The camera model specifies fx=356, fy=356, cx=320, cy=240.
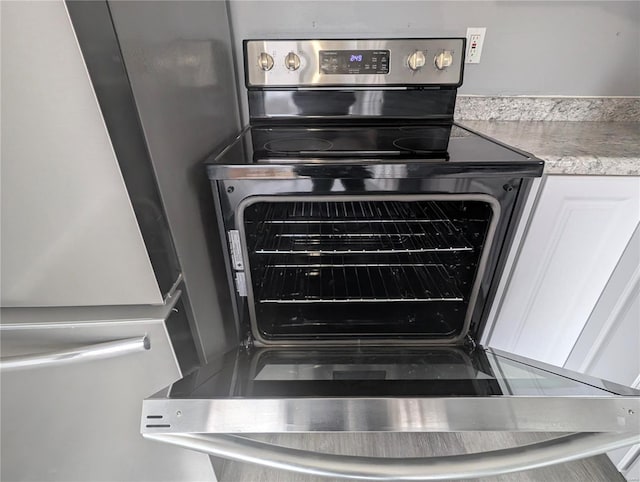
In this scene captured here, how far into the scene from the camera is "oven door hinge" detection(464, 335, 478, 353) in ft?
2.77

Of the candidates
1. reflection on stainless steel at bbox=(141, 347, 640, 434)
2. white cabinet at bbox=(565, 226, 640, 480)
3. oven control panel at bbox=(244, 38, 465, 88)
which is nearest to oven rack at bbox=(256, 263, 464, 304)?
reflection on stainless steel at bbox=(141, 347, 640, 434)

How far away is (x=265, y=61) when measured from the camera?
3.67 ft

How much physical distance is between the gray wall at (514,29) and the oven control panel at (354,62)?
164mm

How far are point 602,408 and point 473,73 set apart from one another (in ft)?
3.62

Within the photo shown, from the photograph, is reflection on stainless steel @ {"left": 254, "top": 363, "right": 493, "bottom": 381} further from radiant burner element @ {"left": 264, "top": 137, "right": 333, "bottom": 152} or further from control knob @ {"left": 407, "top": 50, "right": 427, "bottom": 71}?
control knob @ {"left": 407, "top": 50, "right": 427, "bottom": 71}

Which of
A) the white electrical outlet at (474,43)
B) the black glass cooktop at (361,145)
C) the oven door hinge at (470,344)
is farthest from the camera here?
the white electrical outlet at (474,43)

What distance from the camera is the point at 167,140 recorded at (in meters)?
0.68

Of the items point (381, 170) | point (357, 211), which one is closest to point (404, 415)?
point (381, 170)

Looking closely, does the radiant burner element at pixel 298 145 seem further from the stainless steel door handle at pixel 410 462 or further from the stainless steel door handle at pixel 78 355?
the stainless steel door handle at pixel 410 462

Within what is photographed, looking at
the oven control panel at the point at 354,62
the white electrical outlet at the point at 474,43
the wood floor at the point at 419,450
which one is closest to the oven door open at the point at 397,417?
the wood floor at the point at 419,450

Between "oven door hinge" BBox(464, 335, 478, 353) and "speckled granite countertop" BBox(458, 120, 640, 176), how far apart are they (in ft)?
1.41

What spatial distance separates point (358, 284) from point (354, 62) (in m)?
0.69

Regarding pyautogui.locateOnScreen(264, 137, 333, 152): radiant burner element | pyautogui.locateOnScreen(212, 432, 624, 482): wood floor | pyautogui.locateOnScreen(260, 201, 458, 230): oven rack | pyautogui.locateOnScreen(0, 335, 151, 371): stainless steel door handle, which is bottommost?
pyautogui.locateOnScreen(212, 432, 624, 482): wood floor

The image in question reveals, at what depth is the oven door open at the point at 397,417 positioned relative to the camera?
0.61m
